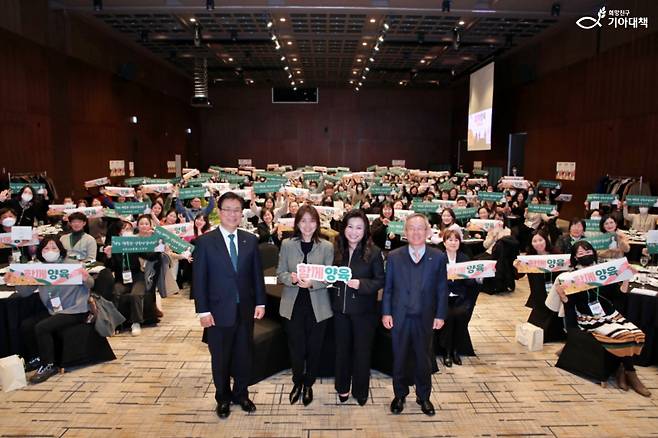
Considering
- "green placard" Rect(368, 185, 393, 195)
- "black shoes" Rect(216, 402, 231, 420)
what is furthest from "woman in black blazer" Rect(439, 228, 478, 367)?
"green placard" Rect(368, 185, 393, 195)

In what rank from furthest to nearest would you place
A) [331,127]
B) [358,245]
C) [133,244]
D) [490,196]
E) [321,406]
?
[331,127] → [490,196] → [133,244] → [321,406] → [358,245]

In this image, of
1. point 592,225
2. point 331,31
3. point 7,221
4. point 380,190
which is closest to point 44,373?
point 7,221

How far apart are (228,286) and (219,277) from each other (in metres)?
0.10

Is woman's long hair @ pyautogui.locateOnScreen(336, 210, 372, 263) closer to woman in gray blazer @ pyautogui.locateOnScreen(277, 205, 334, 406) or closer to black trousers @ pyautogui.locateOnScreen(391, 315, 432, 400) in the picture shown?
woman in gray blazer @ pyautogui.locateOnScreen(277, 205, 334, 406)

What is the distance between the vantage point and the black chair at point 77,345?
197 inches

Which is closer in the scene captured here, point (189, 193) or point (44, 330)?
point (44, 330)

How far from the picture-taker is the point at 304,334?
13.8 ft

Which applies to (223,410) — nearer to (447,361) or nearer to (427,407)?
(427,407)

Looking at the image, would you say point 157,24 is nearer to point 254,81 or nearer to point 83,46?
point 83,46

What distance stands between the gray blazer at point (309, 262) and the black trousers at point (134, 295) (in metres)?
2.88

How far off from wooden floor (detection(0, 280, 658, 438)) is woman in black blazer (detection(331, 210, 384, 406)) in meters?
0.60

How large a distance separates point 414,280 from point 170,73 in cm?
2175

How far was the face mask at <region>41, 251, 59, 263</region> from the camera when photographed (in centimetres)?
496

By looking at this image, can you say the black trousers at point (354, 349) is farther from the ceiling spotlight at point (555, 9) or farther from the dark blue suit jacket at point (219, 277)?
the ceiling spotlight at point (555, 9)
